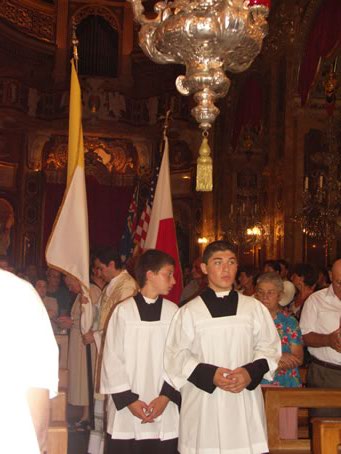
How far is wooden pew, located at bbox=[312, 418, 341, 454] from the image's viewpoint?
3.27 metres

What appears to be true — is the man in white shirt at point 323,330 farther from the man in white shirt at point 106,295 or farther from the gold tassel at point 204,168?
the man in white shirt at point 106,295

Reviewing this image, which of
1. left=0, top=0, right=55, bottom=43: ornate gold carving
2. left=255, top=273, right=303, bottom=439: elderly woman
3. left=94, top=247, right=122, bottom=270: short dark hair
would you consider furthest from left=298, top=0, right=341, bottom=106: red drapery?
left=0, top=0, right=55, bottom=43: ornate gold carving

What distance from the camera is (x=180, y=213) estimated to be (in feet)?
69.7

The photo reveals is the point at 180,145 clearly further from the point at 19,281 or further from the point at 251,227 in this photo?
the point at 19,281

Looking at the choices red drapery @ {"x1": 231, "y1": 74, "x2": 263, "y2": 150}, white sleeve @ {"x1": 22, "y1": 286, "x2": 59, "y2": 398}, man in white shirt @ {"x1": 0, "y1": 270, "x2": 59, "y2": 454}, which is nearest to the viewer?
man in white shirt @ {"x1": 0, "y1": 270, "x2": 59, "y2": 454}

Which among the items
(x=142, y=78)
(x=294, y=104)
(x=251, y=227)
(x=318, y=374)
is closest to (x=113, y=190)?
(x=142, y=78)

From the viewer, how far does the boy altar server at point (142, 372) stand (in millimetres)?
4238

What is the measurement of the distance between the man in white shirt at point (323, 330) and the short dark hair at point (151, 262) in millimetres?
1239

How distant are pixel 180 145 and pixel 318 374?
16.9 meters

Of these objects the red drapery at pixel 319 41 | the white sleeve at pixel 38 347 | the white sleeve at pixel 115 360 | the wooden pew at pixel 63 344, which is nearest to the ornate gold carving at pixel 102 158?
the red drapery at pixel 319 41

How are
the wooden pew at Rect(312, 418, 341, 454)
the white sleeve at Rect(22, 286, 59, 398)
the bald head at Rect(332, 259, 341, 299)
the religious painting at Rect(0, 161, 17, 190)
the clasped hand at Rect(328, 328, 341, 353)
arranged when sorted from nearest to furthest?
the white sleeve at Rect(22, 286, 59, 398)
the wooden pew at Rect(312, 418, 341, 454)
the clasped hand at Rect(328, 328, 341, 353)
the bald head at Rect(332, 259, 341, 299)
the religious painting at Rect(0, 161, 17, 190)

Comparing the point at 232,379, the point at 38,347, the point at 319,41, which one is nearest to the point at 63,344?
the point at 232,379

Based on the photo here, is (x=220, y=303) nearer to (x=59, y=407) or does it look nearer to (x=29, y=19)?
(x=59, y=407)

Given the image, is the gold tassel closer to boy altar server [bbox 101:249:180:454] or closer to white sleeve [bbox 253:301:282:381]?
boy altar server [bbox 101:249:180:454]
